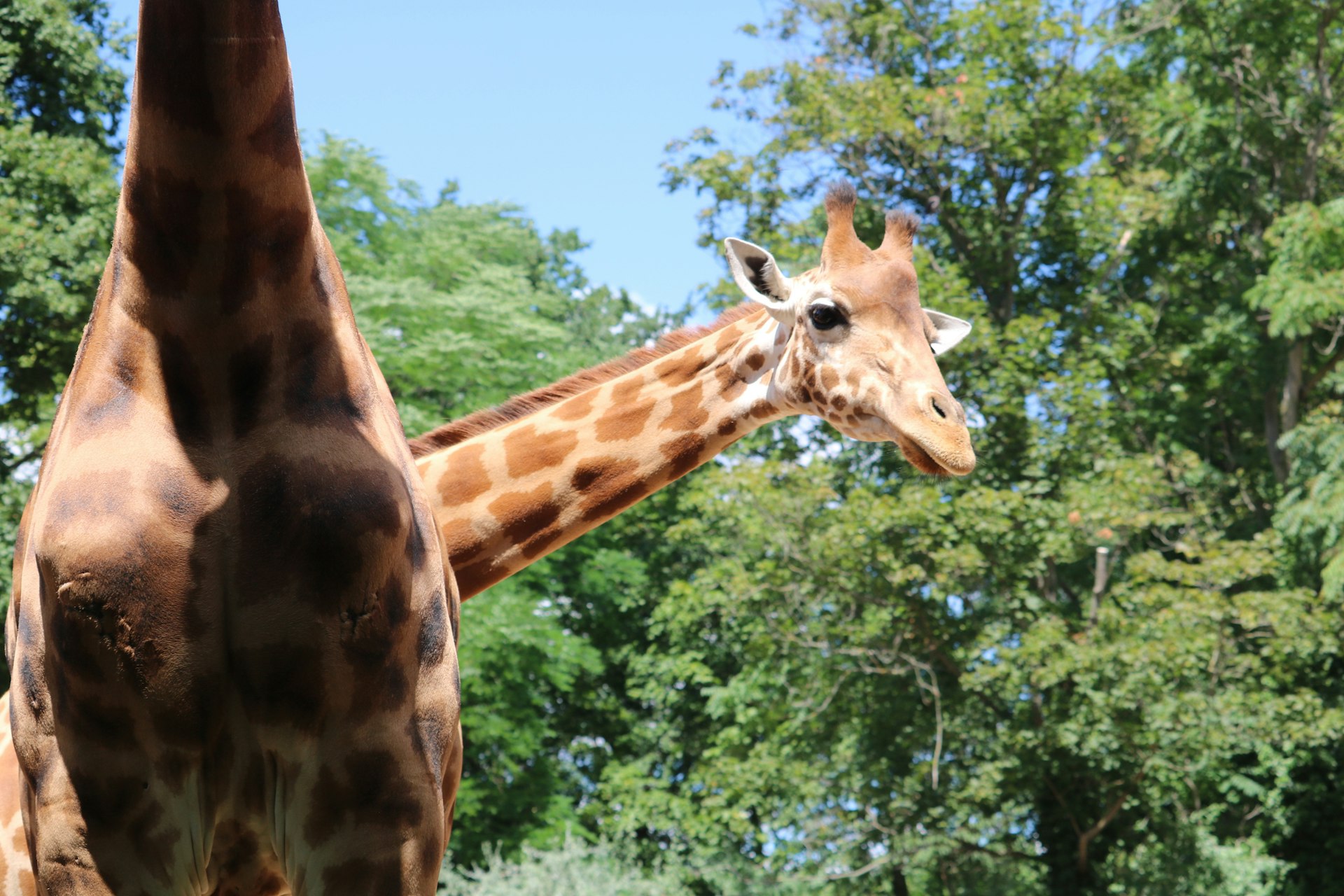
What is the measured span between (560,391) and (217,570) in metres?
2.08

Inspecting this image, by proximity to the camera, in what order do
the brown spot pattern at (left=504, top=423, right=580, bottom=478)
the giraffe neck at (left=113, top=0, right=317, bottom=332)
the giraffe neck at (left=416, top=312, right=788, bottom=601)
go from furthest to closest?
the brown spot pattern at (left=504, top=423, right=580, bottom=478) < the giraffe neck at (left=416, top=312, right=788, bottom=601) < the giraffe neck at (left=113, top=0, right=317, bottom=332)

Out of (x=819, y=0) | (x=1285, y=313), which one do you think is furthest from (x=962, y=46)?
(x=1285, y=313)

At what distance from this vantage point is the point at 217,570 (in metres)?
2.16

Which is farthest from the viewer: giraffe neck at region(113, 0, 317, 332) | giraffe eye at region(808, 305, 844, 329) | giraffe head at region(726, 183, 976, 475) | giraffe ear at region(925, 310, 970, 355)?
giraffe ear at region(925, 310, 970, 355)

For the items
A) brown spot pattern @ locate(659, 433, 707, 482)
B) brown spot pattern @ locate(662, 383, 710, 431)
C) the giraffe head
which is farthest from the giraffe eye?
brown spot pattern @ locate(659, 433, 707, 482)

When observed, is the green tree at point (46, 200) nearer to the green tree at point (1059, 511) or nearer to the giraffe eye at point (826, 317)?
the green tree at point (1059, 511)

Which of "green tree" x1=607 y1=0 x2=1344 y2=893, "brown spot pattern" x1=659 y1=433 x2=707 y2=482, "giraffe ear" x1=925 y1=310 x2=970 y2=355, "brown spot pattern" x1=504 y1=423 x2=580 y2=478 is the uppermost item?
"green tree" x1=607 y1=0 x2=1344 y2=893

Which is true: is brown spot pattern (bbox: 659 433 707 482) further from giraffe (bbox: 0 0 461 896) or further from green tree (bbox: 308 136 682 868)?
green tree (bbox: 308 136 682 868)

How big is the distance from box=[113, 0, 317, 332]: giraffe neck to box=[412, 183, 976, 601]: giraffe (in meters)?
1.38

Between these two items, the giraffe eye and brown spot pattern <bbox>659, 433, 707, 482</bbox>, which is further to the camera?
the giraffe eye

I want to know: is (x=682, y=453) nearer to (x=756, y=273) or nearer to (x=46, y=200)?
(x=756, y=273)

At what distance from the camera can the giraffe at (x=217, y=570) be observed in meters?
2.11

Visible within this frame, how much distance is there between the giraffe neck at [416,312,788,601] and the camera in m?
3.55

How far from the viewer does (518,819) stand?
20.8m
